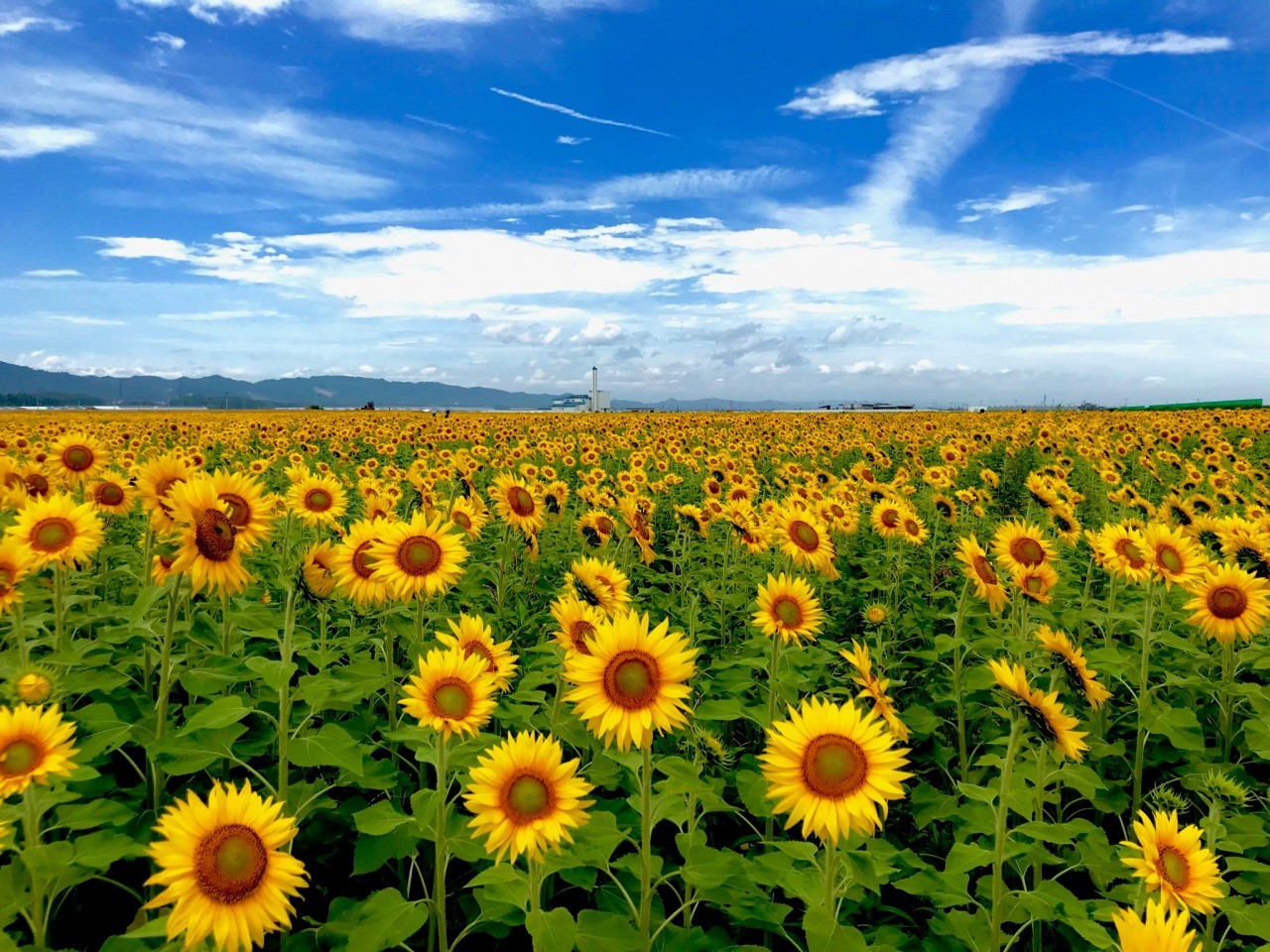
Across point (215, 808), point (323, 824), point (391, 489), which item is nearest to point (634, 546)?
point (391, 489)

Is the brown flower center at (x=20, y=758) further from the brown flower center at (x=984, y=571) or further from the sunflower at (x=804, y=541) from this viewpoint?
the brown flower center at (x=984, y=571)

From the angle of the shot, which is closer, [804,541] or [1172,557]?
[1172,557]

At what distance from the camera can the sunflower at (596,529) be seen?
22.1 feet

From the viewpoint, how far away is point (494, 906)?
8.79ft

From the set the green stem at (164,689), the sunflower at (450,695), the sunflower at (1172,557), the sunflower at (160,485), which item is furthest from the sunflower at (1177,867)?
the sunflower at (160,485)

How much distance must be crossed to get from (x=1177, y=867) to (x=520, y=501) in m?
4.28

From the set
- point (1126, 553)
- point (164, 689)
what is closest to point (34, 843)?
point (164, 689)

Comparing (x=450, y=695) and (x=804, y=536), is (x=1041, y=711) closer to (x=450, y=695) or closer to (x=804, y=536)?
(x=450, y=695)

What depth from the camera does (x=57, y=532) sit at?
12.4 ft

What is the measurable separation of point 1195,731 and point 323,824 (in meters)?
5.32

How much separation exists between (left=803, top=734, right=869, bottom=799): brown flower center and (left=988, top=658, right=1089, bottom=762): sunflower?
30.1 inches

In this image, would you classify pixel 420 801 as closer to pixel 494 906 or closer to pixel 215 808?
pixel 494 906

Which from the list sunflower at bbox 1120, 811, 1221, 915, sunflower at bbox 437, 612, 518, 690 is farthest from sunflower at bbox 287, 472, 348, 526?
sunflower at bbox 1120, 811, 1221, 915

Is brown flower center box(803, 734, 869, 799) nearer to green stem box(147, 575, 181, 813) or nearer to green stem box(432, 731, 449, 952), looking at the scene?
green stem box(432, 731, 449, 952)
